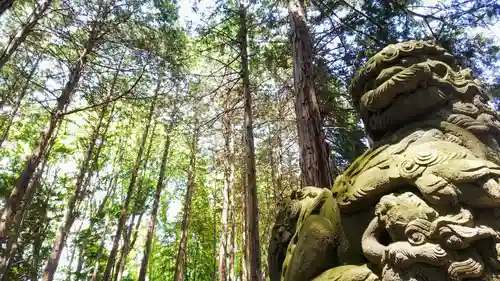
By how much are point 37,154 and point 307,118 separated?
13.6 feet

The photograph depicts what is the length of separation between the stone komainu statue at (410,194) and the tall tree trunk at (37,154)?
4204mm

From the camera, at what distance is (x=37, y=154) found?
4.93 metres

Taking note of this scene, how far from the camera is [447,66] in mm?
2008

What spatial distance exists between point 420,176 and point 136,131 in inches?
479

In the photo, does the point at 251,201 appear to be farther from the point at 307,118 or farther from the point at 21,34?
the point at 21,34

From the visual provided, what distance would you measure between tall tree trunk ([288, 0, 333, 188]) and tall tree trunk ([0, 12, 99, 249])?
368 centimetres

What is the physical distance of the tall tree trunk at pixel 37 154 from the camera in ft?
14.9

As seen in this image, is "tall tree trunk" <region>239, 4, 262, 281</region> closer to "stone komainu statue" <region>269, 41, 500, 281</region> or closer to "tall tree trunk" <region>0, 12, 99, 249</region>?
"stone komainu statue" <region>269, 41, 500, 281</region>

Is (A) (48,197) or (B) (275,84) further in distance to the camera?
(A) (48,197)

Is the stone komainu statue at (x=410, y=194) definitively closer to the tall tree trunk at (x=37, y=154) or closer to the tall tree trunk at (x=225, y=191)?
the tall tree trunk at (x=37, y=154)

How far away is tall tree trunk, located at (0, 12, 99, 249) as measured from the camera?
455 cm

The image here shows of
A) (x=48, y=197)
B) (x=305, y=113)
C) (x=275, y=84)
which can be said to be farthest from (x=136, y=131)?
(x=305, y=113)

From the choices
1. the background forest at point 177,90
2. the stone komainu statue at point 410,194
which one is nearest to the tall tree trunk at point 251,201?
the background forest at point 177,90

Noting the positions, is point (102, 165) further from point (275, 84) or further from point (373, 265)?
point (373, 265)
